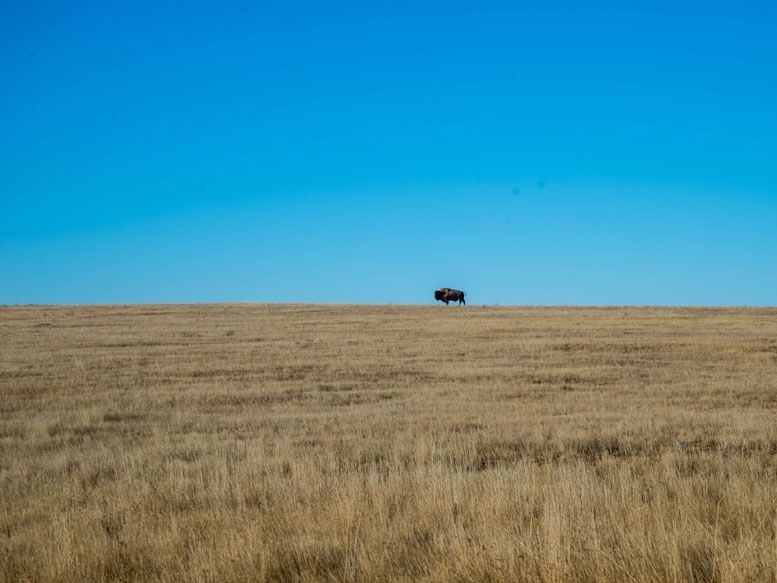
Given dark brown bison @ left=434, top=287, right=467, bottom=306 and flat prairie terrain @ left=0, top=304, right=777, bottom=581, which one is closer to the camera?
flat prairie terrain @ left=0, top=304, right=777, bottom=581

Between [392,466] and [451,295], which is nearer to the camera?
[392,466]

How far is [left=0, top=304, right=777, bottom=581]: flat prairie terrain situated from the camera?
19.0 ft

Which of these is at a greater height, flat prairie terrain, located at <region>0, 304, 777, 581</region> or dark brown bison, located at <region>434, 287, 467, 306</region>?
dark brown bison, located at <region>434, 287, 467, 306</region>

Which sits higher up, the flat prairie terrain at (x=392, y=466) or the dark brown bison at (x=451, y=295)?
the dark brown bison at (x=451, y=295)

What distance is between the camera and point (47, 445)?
42.1ft

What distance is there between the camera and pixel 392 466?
9.93 meters

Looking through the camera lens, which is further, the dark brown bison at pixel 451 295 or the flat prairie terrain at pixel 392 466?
the dark brown bison at pixel 451 295

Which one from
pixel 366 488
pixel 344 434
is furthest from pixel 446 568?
pixel 344 434

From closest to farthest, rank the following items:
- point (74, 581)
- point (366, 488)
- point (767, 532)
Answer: point (74, 581) < point (767, 532) < point (366, 488)

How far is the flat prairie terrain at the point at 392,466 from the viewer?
579 centimetres

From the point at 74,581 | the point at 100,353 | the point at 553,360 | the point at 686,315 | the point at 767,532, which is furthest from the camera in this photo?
the point at 686,315

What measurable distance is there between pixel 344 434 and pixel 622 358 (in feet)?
55.5

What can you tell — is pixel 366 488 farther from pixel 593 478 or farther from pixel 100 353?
pixel 100 353

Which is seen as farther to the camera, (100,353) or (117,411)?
(100,353)
